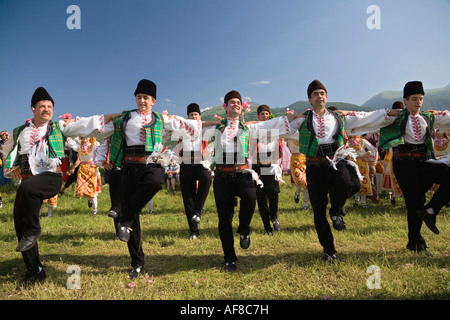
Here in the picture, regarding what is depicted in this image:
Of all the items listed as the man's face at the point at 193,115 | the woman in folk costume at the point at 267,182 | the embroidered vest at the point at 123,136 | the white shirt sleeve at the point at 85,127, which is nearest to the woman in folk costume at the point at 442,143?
the woman in folk costume at the point at 267,182

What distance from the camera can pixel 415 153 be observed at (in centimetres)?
431

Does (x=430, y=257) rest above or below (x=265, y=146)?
below

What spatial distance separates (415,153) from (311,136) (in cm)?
166

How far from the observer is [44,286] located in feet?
11.8

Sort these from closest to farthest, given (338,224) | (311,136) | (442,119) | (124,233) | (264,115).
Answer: (124,233), (338,224), (311,136), (442,119), (264,115)

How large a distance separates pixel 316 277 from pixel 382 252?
1.57 meters

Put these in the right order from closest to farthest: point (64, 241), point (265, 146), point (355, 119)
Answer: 1. point (355, 119)
2. point (64, 241)
3. point (265, 146)

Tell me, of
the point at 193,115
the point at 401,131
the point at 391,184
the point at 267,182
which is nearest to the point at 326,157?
the point at 401,131

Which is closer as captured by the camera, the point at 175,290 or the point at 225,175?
the point at 175,290

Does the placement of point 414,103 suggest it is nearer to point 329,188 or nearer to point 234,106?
point 329,188

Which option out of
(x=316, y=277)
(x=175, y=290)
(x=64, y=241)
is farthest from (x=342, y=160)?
(x=64, y=241)

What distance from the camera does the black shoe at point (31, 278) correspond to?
3.66 m

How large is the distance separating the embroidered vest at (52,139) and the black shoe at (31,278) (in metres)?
1.49
